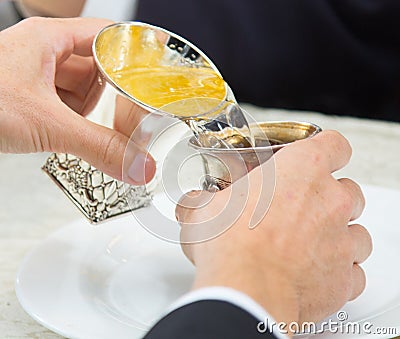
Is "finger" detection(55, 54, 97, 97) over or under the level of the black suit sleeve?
under

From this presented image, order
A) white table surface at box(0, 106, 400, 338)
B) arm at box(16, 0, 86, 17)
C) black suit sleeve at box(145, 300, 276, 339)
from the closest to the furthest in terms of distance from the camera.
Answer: black suit sleeve at box(145, 300, 276, 339)
white table surface at box(0, 106, 400, 338)
arm at box(16, 0, 86, 17)

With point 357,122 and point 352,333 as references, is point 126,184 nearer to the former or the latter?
point 352,333

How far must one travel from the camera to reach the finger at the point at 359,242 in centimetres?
59

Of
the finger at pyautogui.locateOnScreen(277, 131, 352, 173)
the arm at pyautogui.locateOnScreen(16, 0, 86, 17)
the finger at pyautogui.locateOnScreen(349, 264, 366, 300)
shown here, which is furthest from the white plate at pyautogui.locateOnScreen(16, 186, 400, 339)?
the arm at pyautogui.locateOnScreen(16, 0, 86, 17)

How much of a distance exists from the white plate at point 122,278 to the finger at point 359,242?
0.17 ft

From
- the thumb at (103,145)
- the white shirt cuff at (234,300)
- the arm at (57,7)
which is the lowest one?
the arm at (57,7)

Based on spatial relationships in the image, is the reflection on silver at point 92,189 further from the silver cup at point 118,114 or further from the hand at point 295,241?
the hand at point 295,241

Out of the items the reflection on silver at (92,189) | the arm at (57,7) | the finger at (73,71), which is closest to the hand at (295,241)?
the reflection on silver at (92,189)

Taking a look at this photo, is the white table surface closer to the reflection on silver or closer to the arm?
the reflection on silver

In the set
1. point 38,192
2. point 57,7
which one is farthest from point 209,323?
point 57,7

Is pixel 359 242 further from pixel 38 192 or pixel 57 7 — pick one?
pixel 57 7

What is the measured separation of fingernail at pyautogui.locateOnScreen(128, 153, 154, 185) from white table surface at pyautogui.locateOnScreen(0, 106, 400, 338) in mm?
157

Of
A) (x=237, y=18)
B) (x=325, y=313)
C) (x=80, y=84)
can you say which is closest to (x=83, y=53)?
(x=80, y=84)

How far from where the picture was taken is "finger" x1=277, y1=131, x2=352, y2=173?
57 cm
